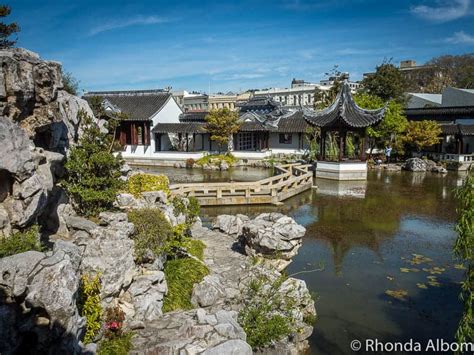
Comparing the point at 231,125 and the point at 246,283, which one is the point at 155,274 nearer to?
the point at 246,283

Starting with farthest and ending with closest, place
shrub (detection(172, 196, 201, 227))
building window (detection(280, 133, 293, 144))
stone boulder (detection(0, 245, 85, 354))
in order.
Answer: building window (detection(280, 133, 293, 144)) → shrub (detection(172, 196, 201, 227)) → stone boulder (detection(0, 245, 85, 354))

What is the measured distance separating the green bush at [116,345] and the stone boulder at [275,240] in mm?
4637

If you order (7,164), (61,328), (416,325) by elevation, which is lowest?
(416,325)

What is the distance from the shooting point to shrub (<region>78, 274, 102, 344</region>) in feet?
19.1

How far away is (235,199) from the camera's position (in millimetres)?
17953

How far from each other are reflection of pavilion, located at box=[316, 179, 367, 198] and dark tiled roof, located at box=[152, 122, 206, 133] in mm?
13616

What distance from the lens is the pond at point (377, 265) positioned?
777 centimetres

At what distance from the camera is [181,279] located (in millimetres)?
8281

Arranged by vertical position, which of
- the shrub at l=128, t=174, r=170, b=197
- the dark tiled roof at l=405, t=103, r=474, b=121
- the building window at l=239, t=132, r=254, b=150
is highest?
the dark tiled roof at l=405, t=103, r=474, b=121

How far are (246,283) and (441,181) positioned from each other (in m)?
20.3

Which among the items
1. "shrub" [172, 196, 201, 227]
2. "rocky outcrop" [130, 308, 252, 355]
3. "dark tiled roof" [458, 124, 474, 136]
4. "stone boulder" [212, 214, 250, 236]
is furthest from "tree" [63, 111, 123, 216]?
"dark tiled roof" [458, 124, 474, 136]

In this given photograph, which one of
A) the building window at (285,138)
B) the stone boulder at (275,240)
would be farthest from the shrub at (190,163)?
the stone boulder at (275,240)

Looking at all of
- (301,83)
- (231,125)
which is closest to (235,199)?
(231,125)

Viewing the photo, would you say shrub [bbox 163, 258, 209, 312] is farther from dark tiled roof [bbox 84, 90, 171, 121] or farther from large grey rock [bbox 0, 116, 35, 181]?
dark tiled roof [bbox 84, 90, 171, 121]
